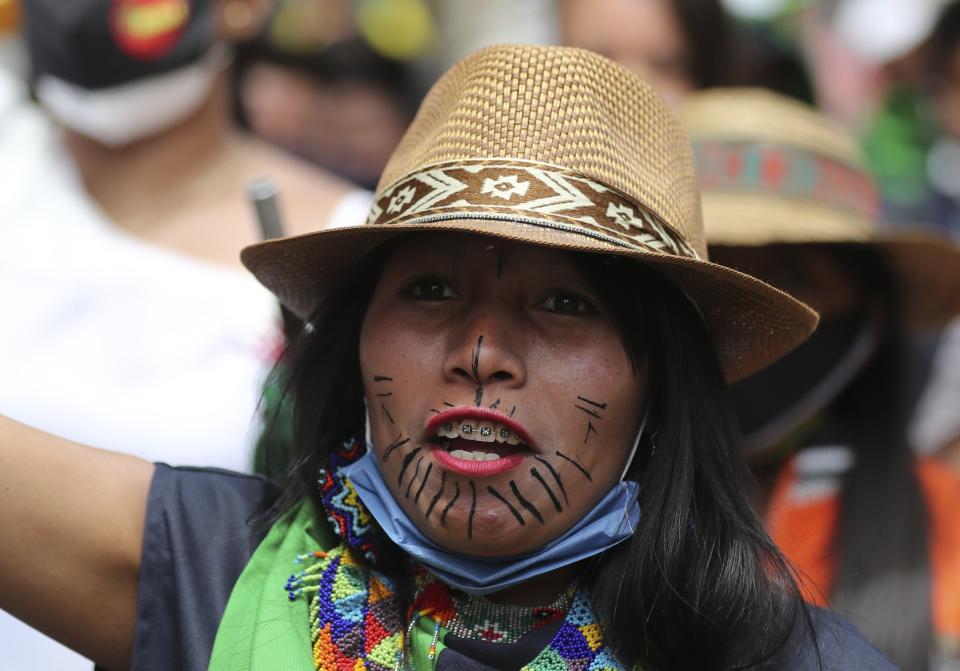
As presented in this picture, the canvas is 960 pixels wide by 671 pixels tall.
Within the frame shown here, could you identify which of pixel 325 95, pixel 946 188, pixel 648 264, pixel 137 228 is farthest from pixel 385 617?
pixel 946 188

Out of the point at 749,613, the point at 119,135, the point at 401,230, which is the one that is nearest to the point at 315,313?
the point at 401,230

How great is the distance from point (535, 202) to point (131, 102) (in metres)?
1.89

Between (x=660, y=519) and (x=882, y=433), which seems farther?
(x=882, y=433)

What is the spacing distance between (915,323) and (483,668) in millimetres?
1949

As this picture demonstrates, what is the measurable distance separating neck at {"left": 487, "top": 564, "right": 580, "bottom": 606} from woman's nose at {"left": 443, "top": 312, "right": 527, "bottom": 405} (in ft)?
1.02

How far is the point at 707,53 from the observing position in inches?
149

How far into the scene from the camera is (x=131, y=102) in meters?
3.39

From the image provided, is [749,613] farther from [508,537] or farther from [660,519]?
[508,537]

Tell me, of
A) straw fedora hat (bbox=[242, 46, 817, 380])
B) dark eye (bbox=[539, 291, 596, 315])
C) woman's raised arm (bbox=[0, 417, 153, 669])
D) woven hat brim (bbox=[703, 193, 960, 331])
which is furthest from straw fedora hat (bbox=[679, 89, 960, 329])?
woman's raised arm (bbox=[0, 417, 153, 669])

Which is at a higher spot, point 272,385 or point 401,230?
point 401,230

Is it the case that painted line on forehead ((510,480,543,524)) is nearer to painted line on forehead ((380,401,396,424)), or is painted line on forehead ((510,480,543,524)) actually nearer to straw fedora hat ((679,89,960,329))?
painted line on forehead ((380,401,396,424))

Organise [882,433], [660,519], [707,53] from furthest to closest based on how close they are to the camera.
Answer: [707,53]
[882,433]
[660,519]

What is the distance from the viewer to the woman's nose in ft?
5.89

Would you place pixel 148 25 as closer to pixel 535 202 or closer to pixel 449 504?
pixel 535 202
